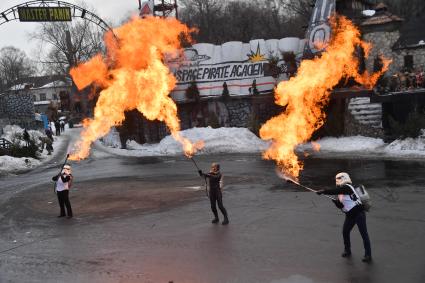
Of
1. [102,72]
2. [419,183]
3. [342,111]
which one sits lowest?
[419,183]

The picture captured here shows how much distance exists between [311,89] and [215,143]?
290 inches

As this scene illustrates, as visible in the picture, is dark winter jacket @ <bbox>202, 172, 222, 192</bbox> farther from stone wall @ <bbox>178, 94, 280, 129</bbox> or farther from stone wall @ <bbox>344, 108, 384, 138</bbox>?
stone wall @ <bbox>178, 94, 280, 129</bbox>

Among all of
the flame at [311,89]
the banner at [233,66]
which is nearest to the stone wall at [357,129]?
the flame at [311,89]

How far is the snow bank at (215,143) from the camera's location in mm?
30895

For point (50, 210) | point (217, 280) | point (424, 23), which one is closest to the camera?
point (217, 280)

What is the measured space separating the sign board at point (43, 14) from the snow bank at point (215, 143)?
1093 cm

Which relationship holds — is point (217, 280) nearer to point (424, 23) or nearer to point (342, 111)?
point (342, 111)

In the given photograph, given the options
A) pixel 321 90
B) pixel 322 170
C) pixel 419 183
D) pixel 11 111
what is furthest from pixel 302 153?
pixel 11 111

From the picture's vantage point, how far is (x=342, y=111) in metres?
30.7

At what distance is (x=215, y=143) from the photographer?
1234 inches

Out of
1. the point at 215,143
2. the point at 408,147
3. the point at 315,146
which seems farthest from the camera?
the point at 215,143

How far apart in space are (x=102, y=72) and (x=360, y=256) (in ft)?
85.0

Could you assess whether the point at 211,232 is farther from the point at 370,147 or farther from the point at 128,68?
the point at 128,68

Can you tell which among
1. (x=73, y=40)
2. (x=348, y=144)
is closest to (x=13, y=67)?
(x=73, y=40)
